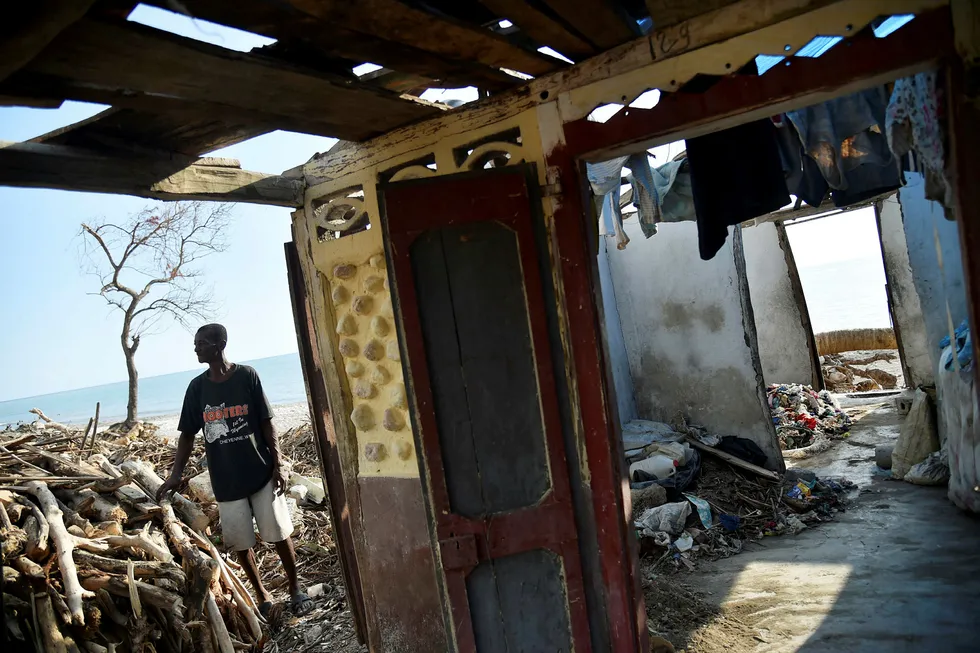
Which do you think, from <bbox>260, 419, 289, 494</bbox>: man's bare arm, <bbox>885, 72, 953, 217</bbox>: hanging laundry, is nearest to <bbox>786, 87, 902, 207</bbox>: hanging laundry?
<bbox>885, 72, 953, 217</bbox>: hanging laundry

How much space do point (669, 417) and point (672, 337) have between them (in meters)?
1.05

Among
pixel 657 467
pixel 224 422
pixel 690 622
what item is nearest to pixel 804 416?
pixel 657 467

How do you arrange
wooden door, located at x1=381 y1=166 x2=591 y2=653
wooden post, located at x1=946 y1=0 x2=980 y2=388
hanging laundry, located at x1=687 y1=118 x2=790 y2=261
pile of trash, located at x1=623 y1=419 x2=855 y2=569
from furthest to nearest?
pile of trash, located at x1=623 y1=419 x2=855 y2=569 < hanging laundry, located at x1=687 y1=118 x2=790 y2=261 < wooden door, located at x1=381 y1=166 x2=591 y2=653 < wooden post, located at x1=946 y1=0 x2=980 y2=388

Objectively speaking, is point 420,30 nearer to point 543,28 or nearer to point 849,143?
point 543,28

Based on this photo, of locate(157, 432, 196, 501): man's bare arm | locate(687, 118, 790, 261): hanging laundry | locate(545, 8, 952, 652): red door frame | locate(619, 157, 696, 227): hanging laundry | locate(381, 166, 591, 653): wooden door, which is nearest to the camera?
locate(545, 8, 952, 652): red door frame

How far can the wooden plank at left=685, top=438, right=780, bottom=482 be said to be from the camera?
22.1 ft

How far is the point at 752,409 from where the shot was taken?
7.58 meters

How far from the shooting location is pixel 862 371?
13.6m

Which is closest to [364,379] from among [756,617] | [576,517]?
[576,517]

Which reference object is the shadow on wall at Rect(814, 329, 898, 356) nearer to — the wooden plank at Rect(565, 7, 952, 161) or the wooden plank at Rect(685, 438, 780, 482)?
the wooden plank at Rect(685, 438, 780, 482)

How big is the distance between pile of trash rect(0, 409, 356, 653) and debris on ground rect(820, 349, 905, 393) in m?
11.3

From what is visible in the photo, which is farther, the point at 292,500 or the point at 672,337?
the point at 672,337

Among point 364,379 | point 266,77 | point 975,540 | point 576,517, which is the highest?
point 266,77

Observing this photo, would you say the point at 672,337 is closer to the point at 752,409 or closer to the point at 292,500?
the point at 752,409
